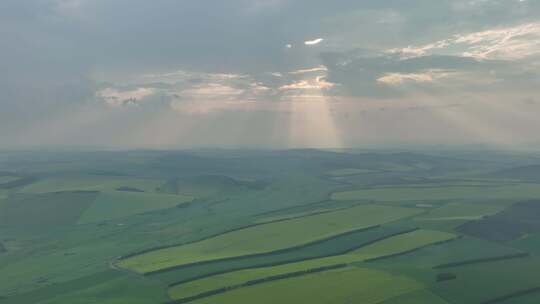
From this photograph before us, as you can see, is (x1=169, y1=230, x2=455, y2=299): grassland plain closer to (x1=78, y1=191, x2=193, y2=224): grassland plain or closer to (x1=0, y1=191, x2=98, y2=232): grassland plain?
(x1=78, y1=191, x2=193, y2=224): grassland plain

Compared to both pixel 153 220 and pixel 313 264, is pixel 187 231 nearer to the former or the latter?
pixel 153 220

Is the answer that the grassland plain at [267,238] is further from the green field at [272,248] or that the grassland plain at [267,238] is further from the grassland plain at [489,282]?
the grassland plain at [489,282]

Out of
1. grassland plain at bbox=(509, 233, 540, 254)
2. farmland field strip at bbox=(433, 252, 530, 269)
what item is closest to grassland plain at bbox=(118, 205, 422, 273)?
farmland field strip at bbox=(433, 252, 530, 269)

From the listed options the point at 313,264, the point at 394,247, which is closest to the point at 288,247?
the point at 313,264

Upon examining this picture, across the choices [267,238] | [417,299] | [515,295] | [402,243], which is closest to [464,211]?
[402,243]

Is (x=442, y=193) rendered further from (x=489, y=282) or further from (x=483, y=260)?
(x=489, y=282)

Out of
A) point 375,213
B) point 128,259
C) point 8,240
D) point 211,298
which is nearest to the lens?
point 211,298
